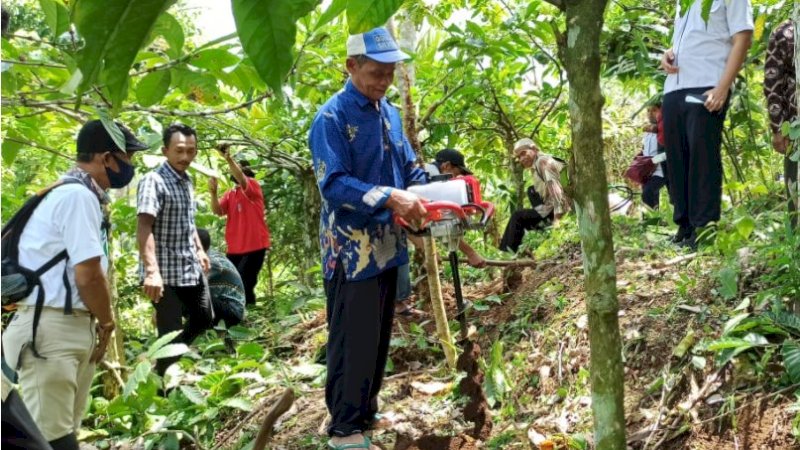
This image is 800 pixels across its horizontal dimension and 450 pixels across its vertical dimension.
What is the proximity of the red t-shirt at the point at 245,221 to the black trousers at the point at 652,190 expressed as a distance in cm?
319

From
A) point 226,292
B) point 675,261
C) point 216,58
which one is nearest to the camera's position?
point 216,58

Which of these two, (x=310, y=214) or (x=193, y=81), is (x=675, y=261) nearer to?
(x=193, y=81)

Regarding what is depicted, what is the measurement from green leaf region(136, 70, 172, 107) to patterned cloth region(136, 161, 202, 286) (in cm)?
320

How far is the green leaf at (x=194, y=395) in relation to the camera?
13.6ft

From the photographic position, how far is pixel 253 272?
6.99m

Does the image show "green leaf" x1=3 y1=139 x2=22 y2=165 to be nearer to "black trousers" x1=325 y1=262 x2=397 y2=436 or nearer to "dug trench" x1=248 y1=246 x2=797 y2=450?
"black trousers" x1=325 y1=262 x2=397 y2=436

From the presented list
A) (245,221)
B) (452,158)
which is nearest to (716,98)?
(452,158)

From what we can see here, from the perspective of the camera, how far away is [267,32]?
0.66 m

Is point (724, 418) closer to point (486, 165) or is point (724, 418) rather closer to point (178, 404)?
point (178, 404)

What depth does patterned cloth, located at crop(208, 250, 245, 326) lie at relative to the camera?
19.1ft

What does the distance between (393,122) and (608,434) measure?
2239 mm

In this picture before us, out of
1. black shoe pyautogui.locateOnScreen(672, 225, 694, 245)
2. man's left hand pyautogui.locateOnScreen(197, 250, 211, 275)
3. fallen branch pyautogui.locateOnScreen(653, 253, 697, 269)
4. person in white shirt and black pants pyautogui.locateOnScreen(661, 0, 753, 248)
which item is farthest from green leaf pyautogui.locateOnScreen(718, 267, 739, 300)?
man's left hand pyautogui.locateOnScreen(197, 250, 211, 275)

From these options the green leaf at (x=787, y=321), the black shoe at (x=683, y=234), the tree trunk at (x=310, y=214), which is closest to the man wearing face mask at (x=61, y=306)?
the green leaf at (x=787, y=321)

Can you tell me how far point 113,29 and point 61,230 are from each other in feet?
8.70
